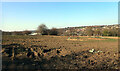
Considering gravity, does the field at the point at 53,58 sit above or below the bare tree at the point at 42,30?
below

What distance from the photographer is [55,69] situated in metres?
3.34

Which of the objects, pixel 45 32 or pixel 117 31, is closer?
pixel 117 31

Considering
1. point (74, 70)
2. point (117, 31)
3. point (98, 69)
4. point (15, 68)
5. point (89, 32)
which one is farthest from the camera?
point (89, 32)

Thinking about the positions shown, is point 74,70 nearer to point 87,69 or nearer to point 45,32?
point 87,69

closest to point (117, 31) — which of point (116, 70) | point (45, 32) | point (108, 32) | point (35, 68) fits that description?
point (108, 32)

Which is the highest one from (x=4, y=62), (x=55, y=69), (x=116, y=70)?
(x=4, y=62)

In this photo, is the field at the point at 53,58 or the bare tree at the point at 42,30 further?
the bare tree at the point at 42,30

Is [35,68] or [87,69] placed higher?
[35,68]

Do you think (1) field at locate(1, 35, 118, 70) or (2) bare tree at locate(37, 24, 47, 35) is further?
(2) bare tree at locate(37, 24, 47, 35)

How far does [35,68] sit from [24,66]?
0.50 m

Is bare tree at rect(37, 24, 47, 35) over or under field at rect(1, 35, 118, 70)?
over

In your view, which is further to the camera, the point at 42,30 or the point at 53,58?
the point at 42,30

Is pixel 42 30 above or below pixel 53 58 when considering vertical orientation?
above

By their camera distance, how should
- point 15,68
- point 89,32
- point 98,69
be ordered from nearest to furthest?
point 15,68 < point 98,69 < point 89,32
